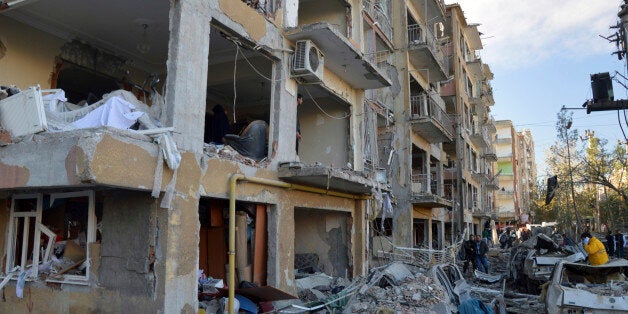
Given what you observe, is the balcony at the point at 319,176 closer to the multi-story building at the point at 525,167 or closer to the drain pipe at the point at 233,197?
the drain pipe at the point at 233,197

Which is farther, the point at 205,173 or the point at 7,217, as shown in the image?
the point at 7,217

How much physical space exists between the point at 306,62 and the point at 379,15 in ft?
34.0

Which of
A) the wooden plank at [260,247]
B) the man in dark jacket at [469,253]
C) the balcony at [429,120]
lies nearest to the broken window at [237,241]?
the wooden plank at [260,247]

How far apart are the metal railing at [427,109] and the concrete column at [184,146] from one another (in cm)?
1460

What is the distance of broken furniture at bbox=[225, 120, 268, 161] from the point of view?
9.65 m

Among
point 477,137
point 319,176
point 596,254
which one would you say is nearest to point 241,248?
point 319,176

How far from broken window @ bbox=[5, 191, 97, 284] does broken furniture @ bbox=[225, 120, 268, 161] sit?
2947 mm

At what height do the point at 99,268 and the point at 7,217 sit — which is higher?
the point at 7,217

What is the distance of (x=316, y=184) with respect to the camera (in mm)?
10750

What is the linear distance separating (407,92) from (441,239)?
856cm

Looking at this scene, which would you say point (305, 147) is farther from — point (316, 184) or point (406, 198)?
point (406, 198)

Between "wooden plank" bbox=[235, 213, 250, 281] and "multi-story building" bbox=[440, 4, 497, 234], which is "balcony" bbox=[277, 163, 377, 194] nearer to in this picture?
"wooden plank" bbox=[235, 213, 250, 281]

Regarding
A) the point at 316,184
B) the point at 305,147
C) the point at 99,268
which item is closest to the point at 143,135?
the point at 99,268

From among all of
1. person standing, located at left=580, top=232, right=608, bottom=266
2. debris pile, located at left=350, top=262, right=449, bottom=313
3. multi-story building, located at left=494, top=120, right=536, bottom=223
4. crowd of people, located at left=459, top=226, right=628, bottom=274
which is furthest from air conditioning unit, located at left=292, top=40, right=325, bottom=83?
multi-story building, located at left=494, top=120, right=536, bottom=223
